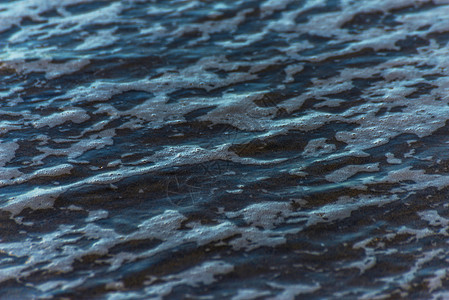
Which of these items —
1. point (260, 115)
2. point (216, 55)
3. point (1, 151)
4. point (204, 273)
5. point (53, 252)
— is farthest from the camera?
point (216, 55)

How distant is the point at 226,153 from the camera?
3.60 meters

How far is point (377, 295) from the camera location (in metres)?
2.42

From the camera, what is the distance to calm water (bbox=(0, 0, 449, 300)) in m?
2.61

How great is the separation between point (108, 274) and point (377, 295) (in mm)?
1407

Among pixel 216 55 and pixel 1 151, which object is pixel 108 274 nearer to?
pixel 1 151

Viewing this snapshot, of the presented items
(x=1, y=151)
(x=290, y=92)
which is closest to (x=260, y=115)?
(x=290, y=92)

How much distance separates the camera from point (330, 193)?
315 cm

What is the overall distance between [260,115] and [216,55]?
4.12 feet

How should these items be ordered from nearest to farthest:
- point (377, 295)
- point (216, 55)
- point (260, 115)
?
Result: point (377, 295)
point (260, 115)
point (216, 55)

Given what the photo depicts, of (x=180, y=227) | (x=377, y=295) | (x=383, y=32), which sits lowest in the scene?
(x=377, y=295)

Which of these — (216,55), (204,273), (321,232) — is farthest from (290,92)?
(204,273)

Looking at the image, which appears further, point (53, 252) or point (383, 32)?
point (383, 32)

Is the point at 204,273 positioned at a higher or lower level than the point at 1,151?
lower

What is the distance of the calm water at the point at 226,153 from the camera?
2.61m
